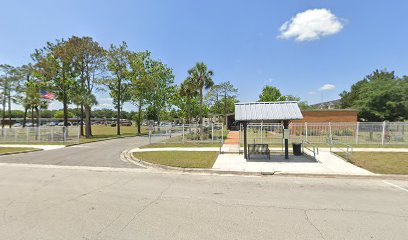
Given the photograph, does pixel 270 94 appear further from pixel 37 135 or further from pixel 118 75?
pixel 37 135

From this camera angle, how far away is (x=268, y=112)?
12.2 metres

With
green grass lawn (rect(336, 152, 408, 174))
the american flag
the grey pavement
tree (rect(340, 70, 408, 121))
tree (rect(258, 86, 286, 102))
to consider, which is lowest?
the grey pavement

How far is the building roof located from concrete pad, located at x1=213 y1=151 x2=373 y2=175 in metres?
2.20

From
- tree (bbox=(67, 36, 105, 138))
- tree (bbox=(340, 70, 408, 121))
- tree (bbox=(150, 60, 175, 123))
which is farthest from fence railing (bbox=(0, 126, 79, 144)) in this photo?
tree (bbox=(340, 70, 408, 121))

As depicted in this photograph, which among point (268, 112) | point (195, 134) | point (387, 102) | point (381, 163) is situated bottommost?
point (381, 163)

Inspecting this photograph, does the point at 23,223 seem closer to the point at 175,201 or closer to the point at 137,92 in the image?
the point at 175,201

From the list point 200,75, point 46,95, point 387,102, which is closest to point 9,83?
point 46,95

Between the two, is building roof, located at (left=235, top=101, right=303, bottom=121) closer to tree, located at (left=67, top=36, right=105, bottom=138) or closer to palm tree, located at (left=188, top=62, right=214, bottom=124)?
palm tree, located at (left=188, top=62, right=214, bottom=124)

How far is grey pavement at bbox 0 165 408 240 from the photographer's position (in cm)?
408

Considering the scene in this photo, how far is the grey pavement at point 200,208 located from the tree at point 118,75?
1112 inches

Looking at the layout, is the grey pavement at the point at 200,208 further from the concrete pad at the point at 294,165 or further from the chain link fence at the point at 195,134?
the chain link fence at the point at 195,134

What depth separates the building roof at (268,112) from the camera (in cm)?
1170

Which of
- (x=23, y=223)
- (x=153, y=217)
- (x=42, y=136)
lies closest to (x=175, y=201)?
(x=153, y=217)

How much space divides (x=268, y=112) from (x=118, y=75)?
29.7 m
